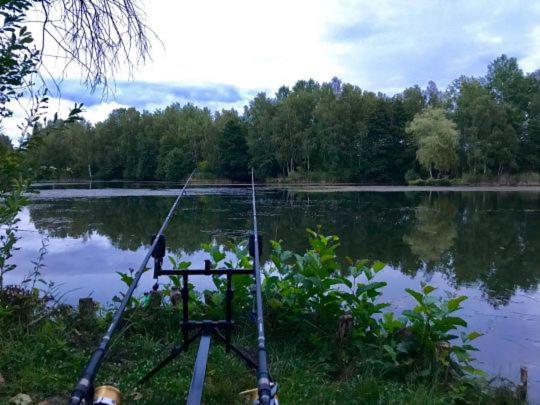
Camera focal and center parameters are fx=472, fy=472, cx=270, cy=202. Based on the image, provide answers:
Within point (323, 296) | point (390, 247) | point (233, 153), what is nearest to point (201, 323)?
point (323, 296)

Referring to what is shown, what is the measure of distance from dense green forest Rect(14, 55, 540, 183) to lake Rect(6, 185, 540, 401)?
3196 cm

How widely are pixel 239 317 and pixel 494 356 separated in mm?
2923

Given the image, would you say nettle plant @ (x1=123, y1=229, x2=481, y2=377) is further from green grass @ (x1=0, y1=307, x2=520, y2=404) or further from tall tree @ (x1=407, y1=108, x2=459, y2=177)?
tall tree @ (x1=407, y1=108, x2=459, y2=177)

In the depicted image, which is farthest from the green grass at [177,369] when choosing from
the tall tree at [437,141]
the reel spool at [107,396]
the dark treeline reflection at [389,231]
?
the tall tree at [437,141]

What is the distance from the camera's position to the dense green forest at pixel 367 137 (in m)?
49.6

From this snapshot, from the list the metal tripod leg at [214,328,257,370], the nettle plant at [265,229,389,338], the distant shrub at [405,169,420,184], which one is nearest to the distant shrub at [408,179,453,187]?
the distant shrub at [405,169,420,184]

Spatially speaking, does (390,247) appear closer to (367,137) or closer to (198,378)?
(198,378)

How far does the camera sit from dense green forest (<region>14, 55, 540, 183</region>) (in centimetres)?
4959

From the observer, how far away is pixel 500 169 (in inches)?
1984

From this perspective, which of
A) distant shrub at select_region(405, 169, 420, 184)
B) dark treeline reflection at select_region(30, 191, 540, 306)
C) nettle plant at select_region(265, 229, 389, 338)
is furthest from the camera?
distant shrub at select_region(405, 169, 420, 184)

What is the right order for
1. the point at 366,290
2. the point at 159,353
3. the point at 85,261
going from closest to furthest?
the point at 159,353
the point at 366,290
the point at 85,261

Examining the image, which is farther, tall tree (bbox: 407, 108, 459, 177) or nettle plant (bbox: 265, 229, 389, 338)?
tall tree (bbox: 407, 108, 459, 177)

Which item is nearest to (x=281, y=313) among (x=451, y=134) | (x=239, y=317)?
(x=239, y=317)

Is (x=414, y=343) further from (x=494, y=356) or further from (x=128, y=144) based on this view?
(x=128, y=144)
